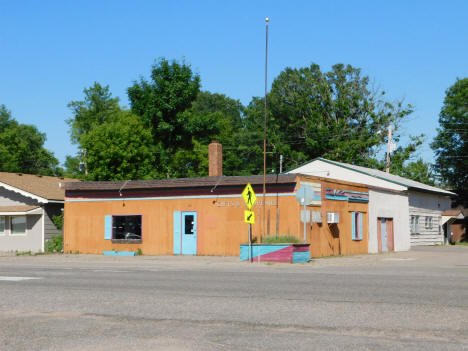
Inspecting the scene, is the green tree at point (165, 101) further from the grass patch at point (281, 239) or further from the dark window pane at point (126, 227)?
the grass patch at point (281, 239)

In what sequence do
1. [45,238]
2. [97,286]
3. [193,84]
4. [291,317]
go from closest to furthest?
[291,317] < [97,286] < [45,238] < [193,84]

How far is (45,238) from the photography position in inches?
1332

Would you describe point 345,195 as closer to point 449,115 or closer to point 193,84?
point 193,84

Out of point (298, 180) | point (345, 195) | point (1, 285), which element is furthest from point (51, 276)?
point (345, 195)

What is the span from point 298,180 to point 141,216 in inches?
340

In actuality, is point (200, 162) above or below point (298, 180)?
above

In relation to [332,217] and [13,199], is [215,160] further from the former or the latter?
[13,199]

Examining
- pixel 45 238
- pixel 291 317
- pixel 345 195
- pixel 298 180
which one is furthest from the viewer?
pixel 45 238

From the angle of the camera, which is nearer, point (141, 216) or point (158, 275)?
point (158, 275)

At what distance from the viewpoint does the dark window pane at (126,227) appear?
30.8 m

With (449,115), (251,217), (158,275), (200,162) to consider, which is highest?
(449,115)

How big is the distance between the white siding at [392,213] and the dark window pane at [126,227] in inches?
500

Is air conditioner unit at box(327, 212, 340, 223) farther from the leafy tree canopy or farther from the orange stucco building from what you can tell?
the leafy tree canopy

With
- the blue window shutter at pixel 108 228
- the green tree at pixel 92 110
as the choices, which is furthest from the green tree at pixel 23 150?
the blue window shutter at pixel 108 228
